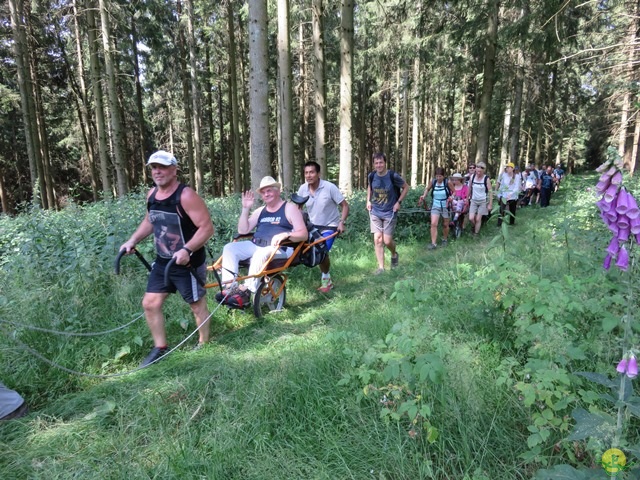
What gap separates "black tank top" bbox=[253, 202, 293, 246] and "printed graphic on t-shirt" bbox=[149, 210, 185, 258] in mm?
1382

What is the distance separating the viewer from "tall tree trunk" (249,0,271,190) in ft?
21.0

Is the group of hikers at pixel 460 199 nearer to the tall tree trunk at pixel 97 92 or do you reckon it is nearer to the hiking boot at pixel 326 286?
the hiking boot at pixel 326 286

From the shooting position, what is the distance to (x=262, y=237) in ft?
16.5

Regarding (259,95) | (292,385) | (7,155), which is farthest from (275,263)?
(7,155)

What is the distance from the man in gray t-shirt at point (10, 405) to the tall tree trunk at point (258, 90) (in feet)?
15.8

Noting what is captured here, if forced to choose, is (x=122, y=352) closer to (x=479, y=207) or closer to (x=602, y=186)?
(x=602, y=186)

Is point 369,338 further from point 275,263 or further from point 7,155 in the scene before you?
point 7,155

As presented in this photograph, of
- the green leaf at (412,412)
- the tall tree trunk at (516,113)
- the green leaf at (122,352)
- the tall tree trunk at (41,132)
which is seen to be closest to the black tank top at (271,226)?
the green leaf at (122,352)

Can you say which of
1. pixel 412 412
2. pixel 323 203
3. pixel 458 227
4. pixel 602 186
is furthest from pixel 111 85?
pixel 602 186

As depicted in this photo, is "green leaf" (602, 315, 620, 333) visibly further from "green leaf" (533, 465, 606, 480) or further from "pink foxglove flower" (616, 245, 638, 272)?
"green leaf" (533, 465, 606, 480)

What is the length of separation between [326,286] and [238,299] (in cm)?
198

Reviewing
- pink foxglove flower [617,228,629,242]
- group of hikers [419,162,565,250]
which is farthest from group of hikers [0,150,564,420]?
group of hikers [419,162,565,250]

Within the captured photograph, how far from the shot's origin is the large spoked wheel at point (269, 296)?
4.64 metres

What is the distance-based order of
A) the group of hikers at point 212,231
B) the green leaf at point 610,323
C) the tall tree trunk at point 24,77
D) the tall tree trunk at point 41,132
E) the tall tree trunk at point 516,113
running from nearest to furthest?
the green leaf at point 610,323
the group of hikers at point 212,231
the tall tree trunk at point 24,77
the tall tree trunk at point 516,113
the tall tree trunk at point 41,132
